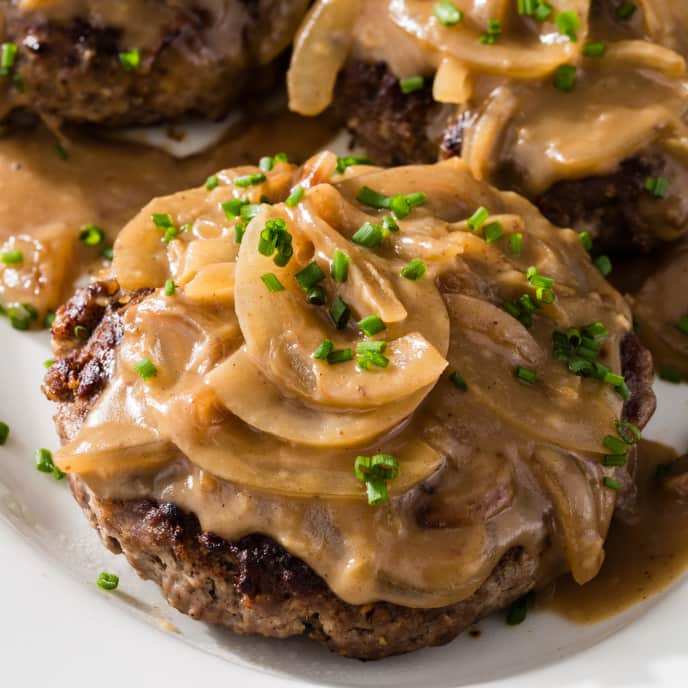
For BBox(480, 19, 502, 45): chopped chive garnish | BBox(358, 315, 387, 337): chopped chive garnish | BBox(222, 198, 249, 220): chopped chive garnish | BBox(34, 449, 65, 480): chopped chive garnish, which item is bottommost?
BBox(34, 449, 65, 480): chopped chive garnish

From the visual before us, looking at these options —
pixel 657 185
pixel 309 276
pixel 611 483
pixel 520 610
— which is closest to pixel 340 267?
pixel 309 276

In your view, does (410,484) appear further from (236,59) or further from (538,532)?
(236,59)

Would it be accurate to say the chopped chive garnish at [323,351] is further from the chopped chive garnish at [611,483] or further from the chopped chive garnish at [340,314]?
the chopped chive garnish at [611,483]

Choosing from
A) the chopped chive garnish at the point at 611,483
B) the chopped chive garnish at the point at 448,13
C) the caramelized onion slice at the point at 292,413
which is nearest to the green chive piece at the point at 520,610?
the chopped chive garnish at the point at 611,483

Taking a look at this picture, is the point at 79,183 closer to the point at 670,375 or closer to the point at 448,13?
the point at 448,13

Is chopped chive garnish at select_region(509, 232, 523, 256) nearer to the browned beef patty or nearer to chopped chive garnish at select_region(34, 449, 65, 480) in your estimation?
the browned beef patty

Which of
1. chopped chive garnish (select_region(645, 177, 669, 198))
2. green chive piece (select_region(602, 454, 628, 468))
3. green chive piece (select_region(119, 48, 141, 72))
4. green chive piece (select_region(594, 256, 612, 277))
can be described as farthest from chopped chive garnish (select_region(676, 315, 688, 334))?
green chive piece (select_region(119, 48, 141, 72))
